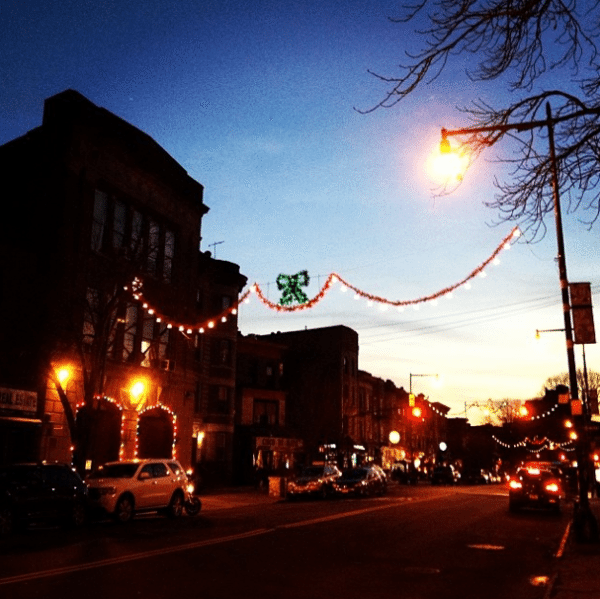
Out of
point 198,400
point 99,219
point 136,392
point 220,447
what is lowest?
point 220,447

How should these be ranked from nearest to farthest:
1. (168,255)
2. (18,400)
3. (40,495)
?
(40,495)
(18,400)
(168,255)

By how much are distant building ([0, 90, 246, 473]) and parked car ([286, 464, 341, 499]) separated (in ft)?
17.0

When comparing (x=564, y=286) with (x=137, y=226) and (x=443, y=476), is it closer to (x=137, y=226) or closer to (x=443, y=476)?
(x=137, y=226)

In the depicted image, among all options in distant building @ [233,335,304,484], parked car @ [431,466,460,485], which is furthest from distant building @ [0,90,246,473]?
parked car @ [431,466,460,485]

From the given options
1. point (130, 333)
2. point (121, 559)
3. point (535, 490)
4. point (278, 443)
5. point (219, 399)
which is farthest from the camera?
point (278, 443)

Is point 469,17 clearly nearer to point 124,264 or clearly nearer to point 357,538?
point 357,538

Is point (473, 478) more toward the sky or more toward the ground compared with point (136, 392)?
more toward the ground

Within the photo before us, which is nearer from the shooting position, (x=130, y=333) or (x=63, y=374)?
(x=63, y=374)

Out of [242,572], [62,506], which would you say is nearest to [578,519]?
Result: [242,572]

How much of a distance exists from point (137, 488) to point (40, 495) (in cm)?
367

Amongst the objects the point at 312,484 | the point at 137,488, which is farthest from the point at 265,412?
the point at 137,488

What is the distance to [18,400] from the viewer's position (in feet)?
78.5

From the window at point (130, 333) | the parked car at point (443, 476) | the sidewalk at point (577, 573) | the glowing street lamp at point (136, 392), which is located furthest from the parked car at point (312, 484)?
the parked car at point (443, 476)

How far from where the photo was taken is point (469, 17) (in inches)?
282
